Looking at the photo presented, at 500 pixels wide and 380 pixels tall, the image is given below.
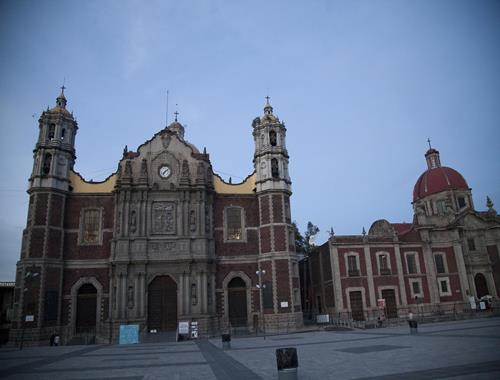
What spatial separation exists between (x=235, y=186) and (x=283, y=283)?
11146mm

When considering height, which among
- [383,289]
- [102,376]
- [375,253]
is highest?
[375,253]

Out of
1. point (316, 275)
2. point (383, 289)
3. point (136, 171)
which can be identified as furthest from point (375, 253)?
point (136, 171)

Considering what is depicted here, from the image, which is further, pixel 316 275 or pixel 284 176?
pixel 316 275

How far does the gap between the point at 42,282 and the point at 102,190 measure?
9800mm

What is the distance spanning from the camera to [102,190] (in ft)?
123

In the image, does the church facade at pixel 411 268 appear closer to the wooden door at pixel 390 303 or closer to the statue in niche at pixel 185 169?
the wooden door at pixel 390 303

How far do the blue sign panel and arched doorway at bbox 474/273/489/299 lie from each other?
3835 cm

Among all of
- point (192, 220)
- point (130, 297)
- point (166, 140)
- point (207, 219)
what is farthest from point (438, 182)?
point (130, 297)

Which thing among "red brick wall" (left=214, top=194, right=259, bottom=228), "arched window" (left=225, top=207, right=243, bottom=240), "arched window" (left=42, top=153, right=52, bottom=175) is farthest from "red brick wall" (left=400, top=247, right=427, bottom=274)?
"arched window" (left=42, top=153, right=52, bottom=175)

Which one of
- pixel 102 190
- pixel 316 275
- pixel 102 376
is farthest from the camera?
pixel 316 275

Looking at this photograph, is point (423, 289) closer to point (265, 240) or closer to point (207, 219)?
point (265, 240)

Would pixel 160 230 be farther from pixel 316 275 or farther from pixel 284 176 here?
pixel 316 275

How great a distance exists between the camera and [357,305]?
3909 cm

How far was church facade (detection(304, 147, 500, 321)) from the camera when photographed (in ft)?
129
